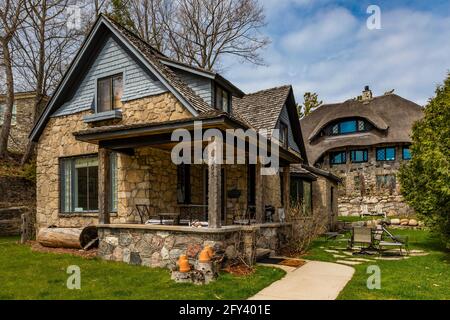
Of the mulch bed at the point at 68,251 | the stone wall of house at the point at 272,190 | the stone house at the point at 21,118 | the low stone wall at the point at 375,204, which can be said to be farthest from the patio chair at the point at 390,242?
the stone house at the point at 21,118

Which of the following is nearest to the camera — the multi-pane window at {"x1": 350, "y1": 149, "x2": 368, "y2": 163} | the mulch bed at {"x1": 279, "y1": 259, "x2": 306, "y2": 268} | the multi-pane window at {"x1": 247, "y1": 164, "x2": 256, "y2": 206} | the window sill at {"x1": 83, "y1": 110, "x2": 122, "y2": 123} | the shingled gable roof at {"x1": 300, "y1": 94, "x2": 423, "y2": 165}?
the mulch bed at {"x1": 279, "y1": 259, "x2": 306, "y2": 268}

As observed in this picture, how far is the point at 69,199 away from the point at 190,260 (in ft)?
22.9

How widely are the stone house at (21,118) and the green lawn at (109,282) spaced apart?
57.7 feet

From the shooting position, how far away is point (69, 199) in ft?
43.9

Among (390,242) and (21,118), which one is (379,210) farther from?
(21,118)

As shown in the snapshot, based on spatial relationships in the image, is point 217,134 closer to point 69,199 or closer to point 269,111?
point 69,199

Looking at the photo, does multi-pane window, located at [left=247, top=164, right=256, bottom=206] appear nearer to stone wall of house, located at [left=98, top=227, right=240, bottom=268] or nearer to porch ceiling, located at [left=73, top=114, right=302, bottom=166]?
porch ceiling, located at [left=73, top=114, right=302, bottom=166]

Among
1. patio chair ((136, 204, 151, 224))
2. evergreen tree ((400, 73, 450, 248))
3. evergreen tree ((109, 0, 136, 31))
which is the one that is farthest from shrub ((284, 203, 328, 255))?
evergreen tree ((109, 0, 136, 31))

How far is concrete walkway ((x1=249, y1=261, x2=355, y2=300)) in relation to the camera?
6574 millimetres

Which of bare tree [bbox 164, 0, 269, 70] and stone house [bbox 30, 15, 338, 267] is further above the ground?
bare tree [bbox 164, 0, 269, 70]

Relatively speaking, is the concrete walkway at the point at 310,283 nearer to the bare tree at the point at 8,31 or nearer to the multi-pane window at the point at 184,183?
the multi-pane window at the point at 184,183

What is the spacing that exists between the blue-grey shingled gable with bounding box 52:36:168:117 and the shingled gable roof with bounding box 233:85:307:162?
594 cm

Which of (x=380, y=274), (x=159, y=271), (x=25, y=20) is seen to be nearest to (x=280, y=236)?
(x=380, y=274)

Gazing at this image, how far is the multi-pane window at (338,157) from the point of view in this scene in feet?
110
